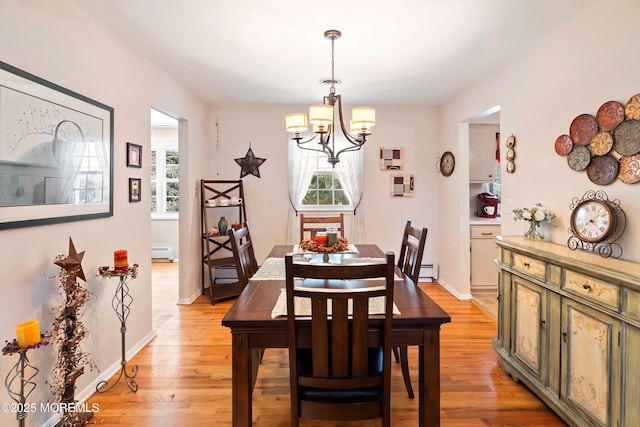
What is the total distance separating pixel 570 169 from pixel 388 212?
2.60m

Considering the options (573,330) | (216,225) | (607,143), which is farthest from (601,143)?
(216,225)

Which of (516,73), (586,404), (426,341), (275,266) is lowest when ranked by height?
(586,404)

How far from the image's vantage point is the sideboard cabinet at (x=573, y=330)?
153 cm

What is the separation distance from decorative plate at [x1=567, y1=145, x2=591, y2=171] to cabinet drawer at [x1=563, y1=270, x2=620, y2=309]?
78cm

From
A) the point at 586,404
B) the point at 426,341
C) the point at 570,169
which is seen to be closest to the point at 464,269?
the point at 570,169

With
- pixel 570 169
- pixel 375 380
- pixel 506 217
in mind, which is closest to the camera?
pixel 375 380

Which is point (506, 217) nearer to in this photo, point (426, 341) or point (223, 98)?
point (426, 341)

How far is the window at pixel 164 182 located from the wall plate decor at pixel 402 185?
4.13 m

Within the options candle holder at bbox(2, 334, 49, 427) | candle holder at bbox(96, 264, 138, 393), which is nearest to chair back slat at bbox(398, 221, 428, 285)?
candle holder at bbox(96, 264, 138, 393)

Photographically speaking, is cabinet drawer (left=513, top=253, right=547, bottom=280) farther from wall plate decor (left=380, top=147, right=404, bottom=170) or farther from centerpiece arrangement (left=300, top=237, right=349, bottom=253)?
wall plate decor (left=380, top=147, right=404, bottom=170)

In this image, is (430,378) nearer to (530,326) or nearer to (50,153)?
(530,326)

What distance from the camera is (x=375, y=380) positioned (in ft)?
4.81

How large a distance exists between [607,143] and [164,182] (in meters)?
6.49

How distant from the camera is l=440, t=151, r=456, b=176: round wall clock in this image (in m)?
4.30
